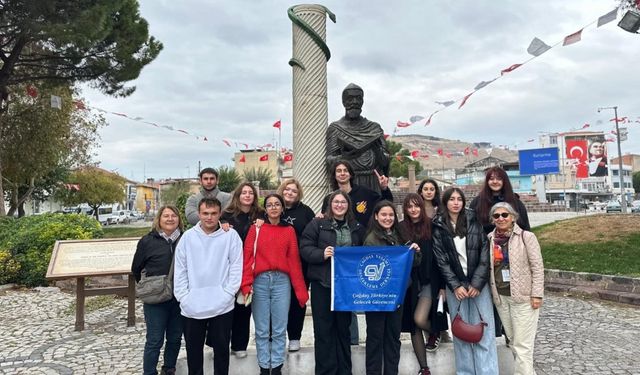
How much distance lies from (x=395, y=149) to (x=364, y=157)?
55.0 m

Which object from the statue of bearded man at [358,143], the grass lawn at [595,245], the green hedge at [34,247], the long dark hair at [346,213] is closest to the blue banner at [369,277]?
the long dark hair at [346,213]

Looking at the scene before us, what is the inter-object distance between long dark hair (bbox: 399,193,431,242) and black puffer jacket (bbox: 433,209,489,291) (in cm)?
8

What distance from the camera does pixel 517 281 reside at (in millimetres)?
3641

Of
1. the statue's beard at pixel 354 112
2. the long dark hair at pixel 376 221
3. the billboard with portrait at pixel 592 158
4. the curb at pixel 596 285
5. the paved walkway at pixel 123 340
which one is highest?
the billboard with portrait at pixel 592 158

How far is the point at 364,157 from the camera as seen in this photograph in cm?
550

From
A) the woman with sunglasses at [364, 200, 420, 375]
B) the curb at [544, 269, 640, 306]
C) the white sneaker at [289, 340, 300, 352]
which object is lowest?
the curb at [544, 269, 640, 306]

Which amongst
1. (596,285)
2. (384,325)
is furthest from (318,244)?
(596,285)

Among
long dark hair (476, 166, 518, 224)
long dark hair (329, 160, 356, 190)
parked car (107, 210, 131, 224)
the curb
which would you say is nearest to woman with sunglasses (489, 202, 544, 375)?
long dark hair (476, 166, 518, 224)

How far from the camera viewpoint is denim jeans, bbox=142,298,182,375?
4047mm

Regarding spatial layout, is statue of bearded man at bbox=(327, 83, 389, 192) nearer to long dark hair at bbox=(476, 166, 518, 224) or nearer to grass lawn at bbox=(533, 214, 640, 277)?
long dark hair at bbox=(476, 166, 518, 224)

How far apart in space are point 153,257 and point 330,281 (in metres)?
1.75

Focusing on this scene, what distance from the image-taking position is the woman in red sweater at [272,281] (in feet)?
12.4

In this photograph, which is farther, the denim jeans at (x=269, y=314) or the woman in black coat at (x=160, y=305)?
the woman in black coat at (x=160, y=305)

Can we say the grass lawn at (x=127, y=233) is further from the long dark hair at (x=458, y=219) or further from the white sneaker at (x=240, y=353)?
the long dark hair at (x=458, y=219)
